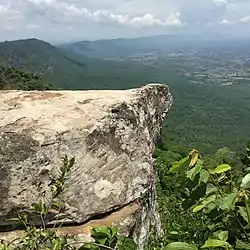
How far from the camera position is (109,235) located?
2.20 meters

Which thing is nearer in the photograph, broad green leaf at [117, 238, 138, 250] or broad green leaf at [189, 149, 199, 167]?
broad green leaf at [189, 149, 199, 167]

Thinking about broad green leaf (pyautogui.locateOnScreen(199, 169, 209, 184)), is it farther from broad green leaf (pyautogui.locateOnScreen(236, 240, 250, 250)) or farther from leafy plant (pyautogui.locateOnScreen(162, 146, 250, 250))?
broad green leaf (pyautogui.locateOnScreen(236, 240, 250, 250))

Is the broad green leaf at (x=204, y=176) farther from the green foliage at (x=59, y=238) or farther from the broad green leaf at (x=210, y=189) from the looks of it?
the green foliage at (x=59, y=238)

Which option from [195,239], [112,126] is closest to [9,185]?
[112,126]

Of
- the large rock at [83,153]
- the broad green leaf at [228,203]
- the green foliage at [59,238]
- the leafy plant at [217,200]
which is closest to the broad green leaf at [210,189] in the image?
the leafy plant at [217,200]

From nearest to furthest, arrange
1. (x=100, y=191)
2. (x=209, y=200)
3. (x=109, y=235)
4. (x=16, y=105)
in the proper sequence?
(x=209, y=200)
(x=109, y=235)
(x=100, y=191)
(x=16, y=105)

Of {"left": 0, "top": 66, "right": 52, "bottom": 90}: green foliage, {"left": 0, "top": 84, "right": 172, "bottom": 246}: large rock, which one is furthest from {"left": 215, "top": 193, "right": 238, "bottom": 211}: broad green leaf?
{"left": 0, "top": 66, "right": 52, "bottom": 90}: green foliage

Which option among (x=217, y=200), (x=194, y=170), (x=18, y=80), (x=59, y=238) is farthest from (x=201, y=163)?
(x=18, y=80)

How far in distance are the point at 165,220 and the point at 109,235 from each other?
6695 millimetres

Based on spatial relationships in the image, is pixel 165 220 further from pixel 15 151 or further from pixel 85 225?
pixel 15 151

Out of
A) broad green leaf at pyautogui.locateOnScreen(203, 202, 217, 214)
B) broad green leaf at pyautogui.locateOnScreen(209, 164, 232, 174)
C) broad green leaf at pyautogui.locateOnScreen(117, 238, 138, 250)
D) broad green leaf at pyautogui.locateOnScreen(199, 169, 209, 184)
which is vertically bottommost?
broad green leaf at pyautogui.locateOnScreen(117, 238, 138, 250)

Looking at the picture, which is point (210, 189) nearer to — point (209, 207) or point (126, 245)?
point (209, 207)

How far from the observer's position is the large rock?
585 cm

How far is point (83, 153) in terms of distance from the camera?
6172 mm
